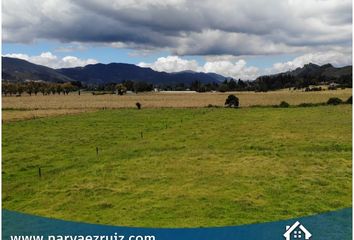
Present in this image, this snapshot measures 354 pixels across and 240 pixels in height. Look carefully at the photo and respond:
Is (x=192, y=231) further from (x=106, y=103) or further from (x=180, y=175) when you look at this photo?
(x=106, y=103)

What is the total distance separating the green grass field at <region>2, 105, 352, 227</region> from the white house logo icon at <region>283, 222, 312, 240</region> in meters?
2.51

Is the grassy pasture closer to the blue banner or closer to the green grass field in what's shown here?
the green grass field

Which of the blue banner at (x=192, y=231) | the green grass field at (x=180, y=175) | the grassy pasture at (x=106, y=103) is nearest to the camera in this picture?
the blue banner at (x=192, y=231)

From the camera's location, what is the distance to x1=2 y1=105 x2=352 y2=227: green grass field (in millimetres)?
21266

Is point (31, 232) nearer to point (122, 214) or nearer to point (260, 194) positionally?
point (122, 214)

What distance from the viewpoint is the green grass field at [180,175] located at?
21.3m

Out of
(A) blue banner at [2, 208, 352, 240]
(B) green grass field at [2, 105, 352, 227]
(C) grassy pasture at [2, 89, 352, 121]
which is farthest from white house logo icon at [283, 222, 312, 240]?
(C) grassy pasture at [2, 89, 352, 121]

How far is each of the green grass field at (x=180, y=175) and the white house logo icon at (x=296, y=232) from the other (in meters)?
2.51

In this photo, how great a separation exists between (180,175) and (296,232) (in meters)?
12.1

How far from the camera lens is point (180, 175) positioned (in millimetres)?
28328

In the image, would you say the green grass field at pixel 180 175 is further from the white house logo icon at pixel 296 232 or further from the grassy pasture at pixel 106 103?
the grassy pasture at pixel 106 103

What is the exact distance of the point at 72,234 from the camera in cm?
1738

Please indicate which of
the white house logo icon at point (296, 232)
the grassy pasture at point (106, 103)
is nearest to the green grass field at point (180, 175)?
the white house logo icon at point (296, 232)

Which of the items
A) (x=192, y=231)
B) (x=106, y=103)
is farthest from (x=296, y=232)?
(x=106, y=103)
